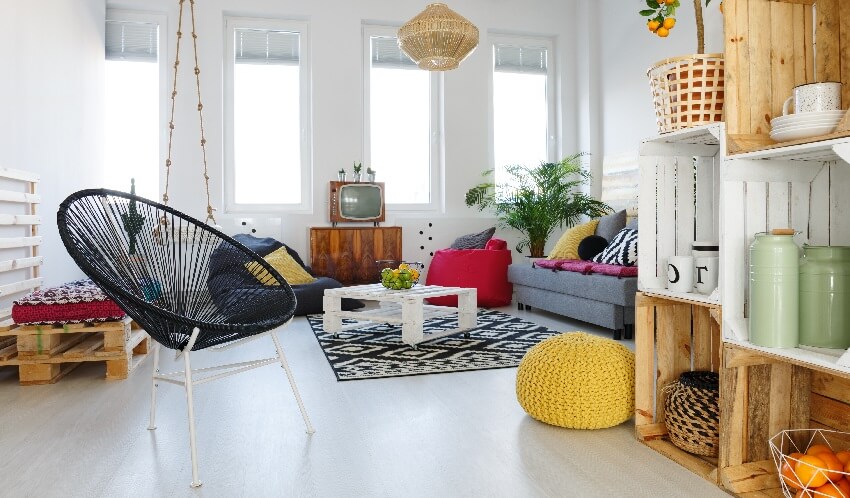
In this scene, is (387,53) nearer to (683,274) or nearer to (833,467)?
(683,274)

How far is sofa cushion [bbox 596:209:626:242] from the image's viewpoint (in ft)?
16.2

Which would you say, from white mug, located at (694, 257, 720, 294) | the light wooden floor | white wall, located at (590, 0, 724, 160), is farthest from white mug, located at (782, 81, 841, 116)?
white wall, located at (590, 0, 724, 160)

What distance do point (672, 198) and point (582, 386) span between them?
69cm

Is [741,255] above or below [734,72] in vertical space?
below

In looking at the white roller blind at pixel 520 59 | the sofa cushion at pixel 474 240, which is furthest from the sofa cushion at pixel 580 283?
the white roller blind at pixel 520 59

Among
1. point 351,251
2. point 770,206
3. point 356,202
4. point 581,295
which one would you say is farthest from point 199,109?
point 770,206

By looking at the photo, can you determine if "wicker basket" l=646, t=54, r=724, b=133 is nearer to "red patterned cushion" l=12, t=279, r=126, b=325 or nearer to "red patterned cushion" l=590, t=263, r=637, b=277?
"red patterned cushion" l=590, t=263, r=637, b=277

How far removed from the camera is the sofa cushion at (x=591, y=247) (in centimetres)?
479

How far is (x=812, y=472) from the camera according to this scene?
1450 mm

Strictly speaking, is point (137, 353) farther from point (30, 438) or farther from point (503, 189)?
point (503, 189)

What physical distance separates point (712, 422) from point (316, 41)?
17.6ft

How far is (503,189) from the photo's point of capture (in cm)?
654

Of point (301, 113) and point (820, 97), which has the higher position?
point (301, 113)

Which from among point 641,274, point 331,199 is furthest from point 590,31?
point 641,274
